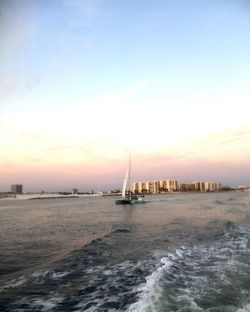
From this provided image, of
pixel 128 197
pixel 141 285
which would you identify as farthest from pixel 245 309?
pixel 128 197

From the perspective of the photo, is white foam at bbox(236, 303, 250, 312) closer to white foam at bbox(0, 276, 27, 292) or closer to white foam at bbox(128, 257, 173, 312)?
white foam at bbox(128, 257, 173, 312)

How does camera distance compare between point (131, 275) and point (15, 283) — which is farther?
point (131, 275)

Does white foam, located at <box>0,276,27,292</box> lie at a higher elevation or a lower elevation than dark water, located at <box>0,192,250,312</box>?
lower

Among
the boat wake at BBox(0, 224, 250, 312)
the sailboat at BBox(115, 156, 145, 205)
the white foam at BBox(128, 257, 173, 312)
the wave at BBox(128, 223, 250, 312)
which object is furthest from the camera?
the sailboat at BBox(115, 156, 145, 205)

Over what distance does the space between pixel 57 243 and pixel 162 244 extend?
738 cm

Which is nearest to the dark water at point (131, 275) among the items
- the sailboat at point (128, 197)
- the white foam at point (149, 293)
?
the white foam at point (149, 293)

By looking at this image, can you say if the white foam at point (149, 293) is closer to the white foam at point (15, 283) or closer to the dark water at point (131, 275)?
the dark water at point (131, 275)

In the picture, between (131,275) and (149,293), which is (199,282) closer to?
(149,293)

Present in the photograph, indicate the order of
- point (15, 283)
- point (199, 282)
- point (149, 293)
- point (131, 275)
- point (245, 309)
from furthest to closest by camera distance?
point (131, 275), point (15, 283), point (199, 282), point (149, 293), point (245, 309)

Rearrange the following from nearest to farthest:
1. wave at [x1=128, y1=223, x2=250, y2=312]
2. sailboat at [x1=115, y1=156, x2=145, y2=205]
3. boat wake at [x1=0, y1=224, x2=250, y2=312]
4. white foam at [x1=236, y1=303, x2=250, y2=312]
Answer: white foam at [x1=236, y1=303, x2=250, y2=312] < wave at [x1=128, y1=223, x2=250, y2=312] < boat wake at [x1=0, y1=224, x2=250, y2=312] < sailboat at [x1=115, y1=156, x2=145, y2=205]

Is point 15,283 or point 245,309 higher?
point 245,309

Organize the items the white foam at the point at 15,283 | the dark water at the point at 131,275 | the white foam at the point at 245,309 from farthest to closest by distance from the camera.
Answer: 1. the white foam at the point at 15,283
2. the dark water at the point at 131,275
3. the white foam at the point at 245,309

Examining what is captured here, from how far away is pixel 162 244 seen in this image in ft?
68.3

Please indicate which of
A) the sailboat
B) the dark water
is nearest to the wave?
the dark water
